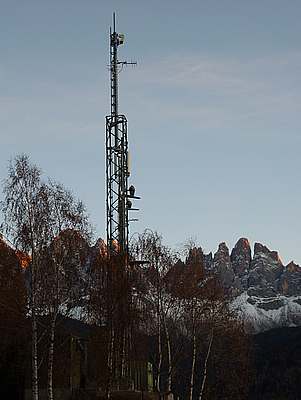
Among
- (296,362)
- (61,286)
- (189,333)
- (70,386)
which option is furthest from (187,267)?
(296,362)

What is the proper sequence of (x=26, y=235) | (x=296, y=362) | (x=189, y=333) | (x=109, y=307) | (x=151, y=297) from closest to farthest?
(x=26, y=235) → (x=109, y=307) → (x=151, y=297) → (x=189, y=333) → (x=296, y=362)

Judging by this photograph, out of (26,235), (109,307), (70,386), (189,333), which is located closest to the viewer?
(26,235)

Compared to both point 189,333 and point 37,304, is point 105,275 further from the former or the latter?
point 189,333

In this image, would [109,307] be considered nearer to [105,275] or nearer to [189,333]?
[105,275]

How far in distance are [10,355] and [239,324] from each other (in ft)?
57.2

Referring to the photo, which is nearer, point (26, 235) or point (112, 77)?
point (26, 235)

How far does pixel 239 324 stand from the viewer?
60.2 meters

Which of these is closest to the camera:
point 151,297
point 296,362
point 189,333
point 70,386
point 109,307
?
point 109,307

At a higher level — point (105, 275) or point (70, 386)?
point (105, 275)

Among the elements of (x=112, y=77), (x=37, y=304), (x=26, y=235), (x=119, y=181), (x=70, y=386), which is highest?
(x=112, y=77)

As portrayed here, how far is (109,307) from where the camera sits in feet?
142

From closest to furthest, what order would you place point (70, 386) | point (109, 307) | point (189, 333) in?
point (109, 307) < point (70, 386) < point (189, 333)

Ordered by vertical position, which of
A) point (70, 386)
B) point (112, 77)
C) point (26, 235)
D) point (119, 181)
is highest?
point (112, 77)

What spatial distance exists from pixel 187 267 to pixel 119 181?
291 inches
